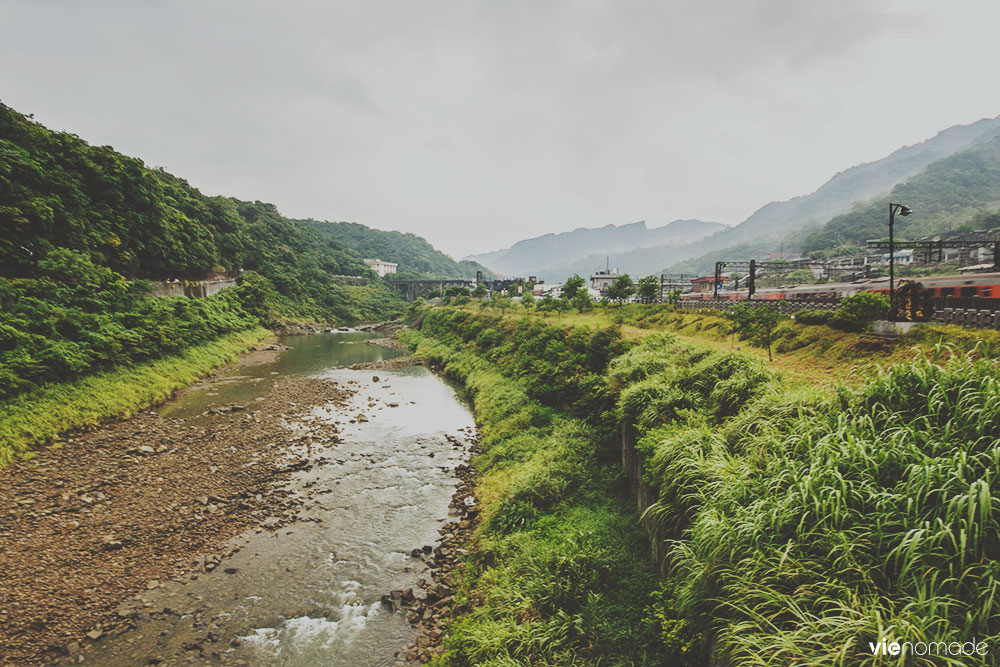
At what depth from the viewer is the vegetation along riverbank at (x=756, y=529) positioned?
12.7 ft

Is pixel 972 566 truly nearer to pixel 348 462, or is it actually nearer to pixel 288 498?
pixel 288 498

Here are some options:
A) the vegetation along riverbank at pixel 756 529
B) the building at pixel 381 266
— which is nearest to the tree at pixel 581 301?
the vegetation along riverbank at pixel 756 529

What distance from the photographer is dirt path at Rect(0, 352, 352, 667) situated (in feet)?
28.7

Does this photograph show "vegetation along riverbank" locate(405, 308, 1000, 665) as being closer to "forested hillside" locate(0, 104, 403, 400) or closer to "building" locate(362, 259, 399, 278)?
"forested hillside" locate(0, 104, 403, 400)

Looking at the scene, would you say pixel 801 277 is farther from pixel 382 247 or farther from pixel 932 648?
pixel 382 247

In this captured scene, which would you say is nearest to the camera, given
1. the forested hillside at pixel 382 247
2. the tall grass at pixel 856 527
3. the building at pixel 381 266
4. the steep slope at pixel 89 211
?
the tall grass at pixel 856 527

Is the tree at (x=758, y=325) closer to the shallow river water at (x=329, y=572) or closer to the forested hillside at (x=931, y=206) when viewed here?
the shallow river water at (x=329, y=572)

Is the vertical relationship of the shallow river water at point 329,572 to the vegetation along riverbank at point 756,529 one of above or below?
below

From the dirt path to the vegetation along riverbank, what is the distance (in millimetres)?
7950

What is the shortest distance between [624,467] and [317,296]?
83057 millimetres

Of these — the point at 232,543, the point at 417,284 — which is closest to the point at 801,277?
the point at 417,284

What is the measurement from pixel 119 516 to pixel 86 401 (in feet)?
35.6

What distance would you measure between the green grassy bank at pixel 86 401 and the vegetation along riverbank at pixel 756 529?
18649 millimetres

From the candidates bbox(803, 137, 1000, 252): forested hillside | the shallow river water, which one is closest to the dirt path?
the shallow river water
